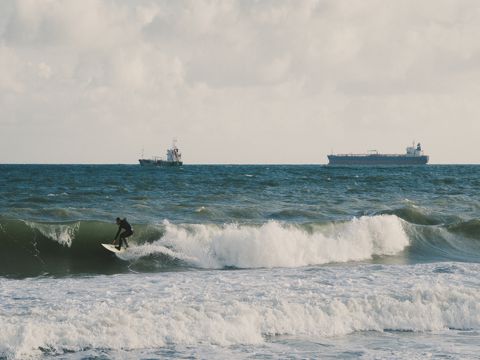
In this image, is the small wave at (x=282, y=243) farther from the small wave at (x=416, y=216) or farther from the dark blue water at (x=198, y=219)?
the small wave at (x=416, y=216)

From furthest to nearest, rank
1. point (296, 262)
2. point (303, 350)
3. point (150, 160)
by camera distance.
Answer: point (150, 160), point (296, 262), point (303, 350)

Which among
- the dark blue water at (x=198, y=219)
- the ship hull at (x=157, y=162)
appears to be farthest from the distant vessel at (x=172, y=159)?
the dark blue water at (x=198, y=219)

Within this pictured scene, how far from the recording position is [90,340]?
36.3ft

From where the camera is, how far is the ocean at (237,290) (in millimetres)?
11141

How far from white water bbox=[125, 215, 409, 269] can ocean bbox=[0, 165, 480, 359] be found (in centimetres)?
7

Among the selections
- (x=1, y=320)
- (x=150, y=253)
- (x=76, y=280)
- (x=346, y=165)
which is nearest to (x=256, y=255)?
(x=150, y=253)

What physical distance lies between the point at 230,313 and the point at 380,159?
158612 millimetres

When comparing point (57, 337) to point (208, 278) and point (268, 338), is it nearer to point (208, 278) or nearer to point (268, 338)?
point (268, 338)

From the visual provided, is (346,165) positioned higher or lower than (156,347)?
higher

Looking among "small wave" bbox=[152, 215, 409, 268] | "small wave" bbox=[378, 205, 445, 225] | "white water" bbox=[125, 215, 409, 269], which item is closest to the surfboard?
"white water" bbox=[125, 215, 409, 269]

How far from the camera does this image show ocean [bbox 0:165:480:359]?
11141mm

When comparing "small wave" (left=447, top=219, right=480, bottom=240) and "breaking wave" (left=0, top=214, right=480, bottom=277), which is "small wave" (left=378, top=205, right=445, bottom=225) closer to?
"small wave" (left=447, top=219, right=480, bottom=240)

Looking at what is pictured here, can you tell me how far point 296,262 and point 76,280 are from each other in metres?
7.69

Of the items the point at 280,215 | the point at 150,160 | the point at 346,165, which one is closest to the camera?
the point at 280,215
